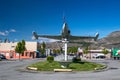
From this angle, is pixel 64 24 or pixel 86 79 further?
pixel 64 24

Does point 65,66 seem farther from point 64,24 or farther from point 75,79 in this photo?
point 75,79

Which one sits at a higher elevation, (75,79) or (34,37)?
(34,37)

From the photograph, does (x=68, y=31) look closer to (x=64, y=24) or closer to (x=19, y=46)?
(x=64, y=24)

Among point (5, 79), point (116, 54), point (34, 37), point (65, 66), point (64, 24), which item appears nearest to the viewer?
point (5, 79)

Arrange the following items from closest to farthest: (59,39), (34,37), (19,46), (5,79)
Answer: (5,79)
(34,37)
(59,39)
(19,46)

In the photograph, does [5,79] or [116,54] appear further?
[116,54]

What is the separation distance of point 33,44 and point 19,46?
3140cm

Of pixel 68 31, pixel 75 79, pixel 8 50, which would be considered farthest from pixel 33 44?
pixel 75 79

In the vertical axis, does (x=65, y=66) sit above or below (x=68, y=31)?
below

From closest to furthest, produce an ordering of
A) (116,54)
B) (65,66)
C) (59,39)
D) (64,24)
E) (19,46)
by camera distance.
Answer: (65,66)
(64,24)
(59,39)
(19,46)
(116,54)

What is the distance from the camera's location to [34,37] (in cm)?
4362

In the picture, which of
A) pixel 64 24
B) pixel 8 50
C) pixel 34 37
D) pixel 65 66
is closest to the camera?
pixel 65 66

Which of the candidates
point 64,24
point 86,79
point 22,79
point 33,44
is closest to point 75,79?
point 86,79

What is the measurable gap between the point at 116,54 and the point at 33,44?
37863 millimetres
